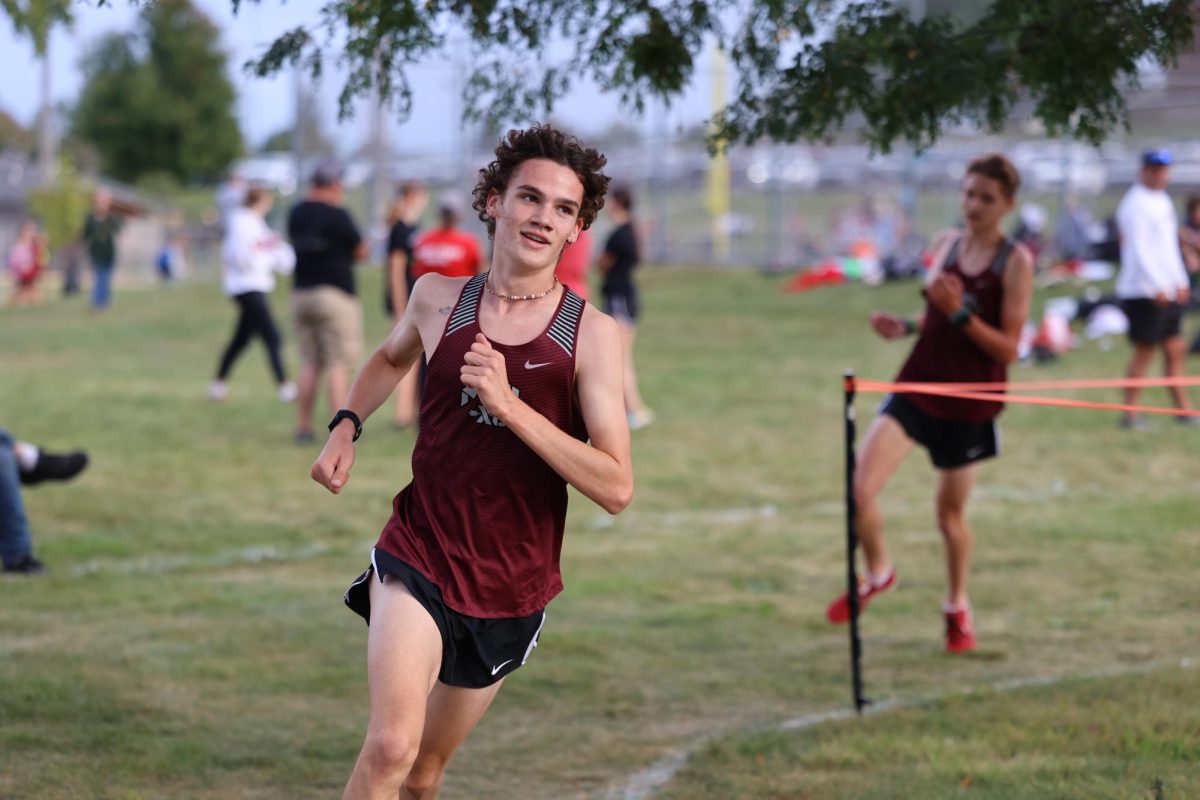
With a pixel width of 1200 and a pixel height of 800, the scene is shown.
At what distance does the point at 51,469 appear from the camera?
898cm

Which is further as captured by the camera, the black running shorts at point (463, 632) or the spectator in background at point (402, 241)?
the spectator in background at point (402, 241)

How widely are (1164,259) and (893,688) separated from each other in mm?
7782

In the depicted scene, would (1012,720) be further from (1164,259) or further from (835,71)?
(1164,259)

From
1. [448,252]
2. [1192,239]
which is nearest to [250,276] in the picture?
[448,252]

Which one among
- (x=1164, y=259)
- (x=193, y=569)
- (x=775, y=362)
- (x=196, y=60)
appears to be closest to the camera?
(x=193, y=569)

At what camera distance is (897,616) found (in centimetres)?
828

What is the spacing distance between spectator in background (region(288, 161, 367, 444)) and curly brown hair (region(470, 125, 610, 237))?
9048 millimetres

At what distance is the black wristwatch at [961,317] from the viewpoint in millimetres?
6944

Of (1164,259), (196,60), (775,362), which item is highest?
A: (196,60)

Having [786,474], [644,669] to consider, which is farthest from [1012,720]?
[786,474]

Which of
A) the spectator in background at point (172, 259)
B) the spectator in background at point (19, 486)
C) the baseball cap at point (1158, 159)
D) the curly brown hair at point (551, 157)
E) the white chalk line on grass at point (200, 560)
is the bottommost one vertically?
the spectator in background at point (172, 259)

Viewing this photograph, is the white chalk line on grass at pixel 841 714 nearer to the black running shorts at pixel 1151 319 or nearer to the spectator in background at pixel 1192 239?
the black running shorts at pixel 1151 319

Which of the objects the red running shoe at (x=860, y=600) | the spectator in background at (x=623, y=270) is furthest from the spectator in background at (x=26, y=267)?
the red running shoe at (x=860, y=600)

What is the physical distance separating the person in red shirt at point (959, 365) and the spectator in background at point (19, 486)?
14.9ft
